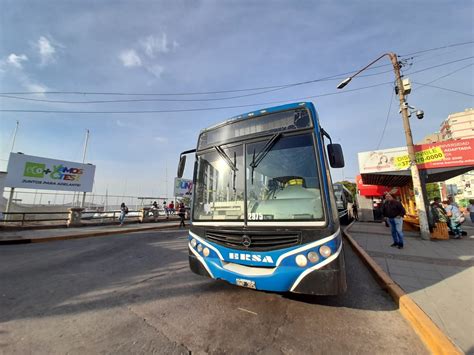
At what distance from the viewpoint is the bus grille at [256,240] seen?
2.89 m

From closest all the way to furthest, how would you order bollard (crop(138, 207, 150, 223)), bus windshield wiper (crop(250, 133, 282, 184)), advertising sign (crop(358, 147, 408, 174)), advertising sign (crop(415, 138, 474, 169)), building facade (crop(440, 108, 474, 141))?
bus windshield wiper (crop(250, 133, 282, 184))
advertising sign (crop(415, 138, 474, 169))
advertising sign (crop(358, 147, 408, 174))
bollard (crop(138, 207, 150, 223))
building facade (crop(440, 108, 474, 141))

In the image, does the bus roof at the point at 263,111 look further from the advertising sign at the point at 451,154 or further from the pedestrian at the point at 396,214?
the advertising sign at the point at 451,154

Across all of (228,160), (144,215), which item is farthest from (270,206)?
(144,215)

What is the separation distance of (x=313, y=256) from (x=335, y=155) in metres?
1.73

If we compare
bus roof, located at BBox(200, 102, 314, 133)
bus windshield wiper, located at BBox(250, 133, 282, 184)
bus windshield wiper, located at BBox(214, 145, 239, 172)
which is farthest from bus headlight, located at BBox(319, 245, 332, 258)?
bus roof, located at BBox(200, 102, 314, 133)

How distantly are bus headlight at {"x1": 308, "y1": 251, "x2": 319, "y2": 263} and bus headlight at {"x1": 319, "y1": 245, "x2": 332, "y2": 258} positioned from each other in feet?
0.24

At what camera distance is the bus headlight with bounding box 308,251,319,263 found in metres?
2.73

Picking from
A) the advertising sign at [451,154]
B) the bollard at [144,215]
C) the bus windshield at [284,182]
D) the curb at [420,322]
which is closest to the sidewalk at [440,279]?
the curb at [420,322]

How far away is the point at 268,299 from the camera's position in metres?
3.52

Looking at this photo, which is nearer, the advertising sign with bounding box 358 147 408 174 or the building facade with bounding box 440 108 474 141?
the advertising sign with bounding box 358 147 408 174

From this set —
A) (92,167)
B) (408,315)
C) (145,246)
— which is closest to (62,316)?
(408,315)

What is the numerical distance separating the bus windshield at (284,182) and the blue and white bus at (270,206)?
1cm

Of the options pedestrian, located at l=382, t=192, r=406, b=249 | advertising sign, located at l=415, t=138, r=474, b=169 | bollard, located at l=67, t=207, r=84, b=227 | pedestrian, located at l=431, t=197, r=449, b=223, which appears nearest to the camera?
pedestrian, located at l=382, t=192, r=406, b=249

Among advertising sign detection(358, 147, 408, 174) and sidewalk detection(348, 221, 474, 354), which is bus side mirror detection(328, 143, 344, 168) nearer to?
sidewalk detection(348, 221, 474, 354)
